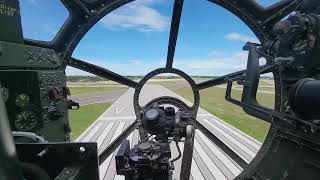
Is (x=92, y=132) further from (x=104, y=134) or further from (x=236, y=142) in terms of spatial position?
(x=236, y=142)

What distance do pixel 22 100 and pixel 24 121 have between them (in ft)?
0.54

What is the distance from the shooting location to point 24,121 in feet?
7.35

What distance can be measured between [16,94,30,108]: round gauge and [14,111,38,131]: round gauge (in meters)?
0.06

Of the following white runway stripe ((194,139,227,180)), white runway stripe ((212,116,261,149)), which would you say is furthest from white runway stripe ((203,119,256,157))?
white runway stripe ((194,139,227,180))

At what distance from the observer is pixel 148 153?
8.92ft

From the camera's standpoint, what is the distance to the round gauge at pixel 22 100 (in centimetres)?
222

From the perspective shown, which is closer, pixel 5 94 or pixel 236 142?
pixel 5 94

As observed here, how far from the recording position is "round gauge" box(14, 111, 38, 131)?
2.22 m

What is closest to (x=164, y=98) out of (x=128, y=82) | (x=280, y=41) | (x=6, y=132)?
(x=128, y=82)

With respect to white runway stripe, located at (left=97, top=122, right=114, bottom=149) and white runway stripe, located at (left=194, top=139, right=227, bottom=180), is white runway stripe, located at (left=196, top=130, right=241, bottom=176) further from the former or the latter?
white runway stripe, located at (left=97, top=122, right=114, bottom=149)

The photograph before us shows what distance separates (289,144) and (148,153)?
5.64 ft

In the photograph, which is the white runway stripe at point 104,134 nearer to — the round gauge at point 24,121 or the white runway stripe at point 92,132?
the white runway stripe at point 92,132

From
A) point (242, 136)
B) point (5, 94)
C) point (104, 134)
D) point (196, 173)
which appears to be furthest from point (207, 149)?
point (5, 94)

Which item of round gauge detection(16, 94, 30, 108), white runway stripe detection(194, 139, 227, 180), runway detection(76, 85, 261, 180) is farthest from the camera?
runway detection(76, 85, 261, 180)
